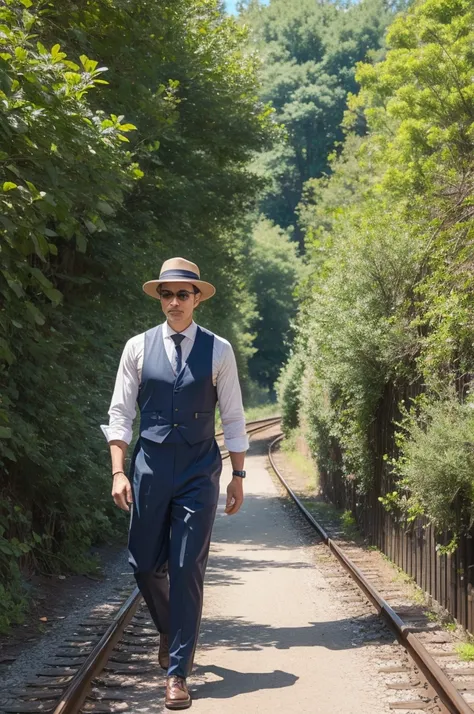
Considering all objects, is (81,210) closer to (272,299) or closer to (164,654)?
(164,654)

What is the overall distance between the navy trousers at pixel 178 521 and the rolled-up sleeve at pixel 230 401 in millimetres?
143

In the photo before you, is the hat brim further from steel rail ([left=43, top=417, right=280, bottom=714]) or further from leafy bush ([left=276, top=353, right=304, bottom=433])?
leafy bush ([left=276, top=353, right=304, bottom=433])

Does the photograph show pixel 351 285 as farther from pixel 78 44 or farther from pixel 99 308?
pixel 78 44

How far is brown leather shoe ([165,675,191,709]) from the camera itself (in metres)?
5.21

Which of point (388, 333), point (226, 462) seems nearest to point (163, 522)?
point (388, 333)

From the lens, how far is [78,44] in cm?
935

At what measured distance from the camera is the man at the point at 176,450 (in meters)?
5.30

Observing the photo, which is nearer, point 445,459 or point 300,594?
point 445,459

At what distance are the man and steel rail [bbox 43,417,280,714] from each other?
0.53 m

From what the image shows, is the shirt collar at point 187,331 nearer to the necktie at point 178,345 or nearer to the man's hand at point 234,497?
the necktie at point 178,345

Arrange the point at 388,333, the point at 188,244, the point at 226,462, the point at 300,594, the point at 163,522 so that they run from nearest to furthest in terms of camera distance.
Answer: the point at 163,522
the point at 300,594
the point at 388,333
the point at 188,244
the point at 226,462

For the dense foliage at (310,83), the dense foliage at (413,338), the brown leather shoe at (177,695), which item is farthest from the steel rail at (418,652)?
the dense foliage at (310,83)

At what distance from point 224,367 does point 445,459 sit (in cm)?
267

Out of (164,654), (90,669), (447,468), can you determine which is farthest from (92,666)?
(447,468)
